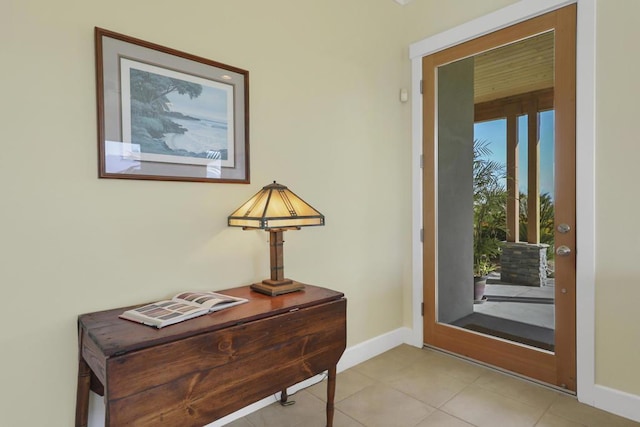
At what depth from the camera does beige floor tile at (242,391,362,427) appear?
74.2 inches

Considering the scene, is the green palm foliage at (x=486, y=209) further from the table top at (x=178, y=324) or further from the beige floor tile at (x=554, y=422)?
the table top at (x=178, y=324)

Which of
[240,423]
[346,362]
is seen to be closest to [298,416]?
[240,423]

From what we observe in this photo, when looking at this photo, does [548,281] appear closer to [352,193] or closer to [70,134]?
[352,193]

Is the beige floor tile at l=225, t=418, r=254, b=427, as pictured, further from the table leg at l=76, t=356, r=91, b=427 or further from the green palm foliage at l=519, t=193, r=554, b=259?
the green palm foliage at l=519, t=193, r=554, b=259

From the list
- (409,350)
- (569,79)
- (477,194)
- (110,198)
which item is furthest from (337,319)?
(569,79)

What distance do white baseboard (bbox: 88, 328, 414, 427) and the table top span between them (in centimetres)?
41

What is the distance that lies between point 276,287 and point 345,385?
3.16 ft

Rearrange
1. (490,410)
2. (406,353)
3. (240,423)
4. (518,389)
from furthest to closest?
(406,353)
(518,389)
(490,410)
(240,423)

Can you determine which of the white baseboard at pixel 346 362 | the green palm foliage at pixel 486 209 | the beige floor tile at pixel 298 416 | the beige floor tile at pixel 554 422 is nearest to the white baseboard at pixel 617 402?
the beige floor tile at pixel 554 422

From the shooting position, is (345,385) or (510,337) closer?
(345,385)

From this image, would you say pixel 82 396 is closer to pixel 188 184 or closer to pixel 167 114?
pixel 188 184

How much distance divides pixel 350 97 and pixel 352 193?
2.23 ft

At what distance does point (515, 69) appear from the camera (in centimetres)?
241

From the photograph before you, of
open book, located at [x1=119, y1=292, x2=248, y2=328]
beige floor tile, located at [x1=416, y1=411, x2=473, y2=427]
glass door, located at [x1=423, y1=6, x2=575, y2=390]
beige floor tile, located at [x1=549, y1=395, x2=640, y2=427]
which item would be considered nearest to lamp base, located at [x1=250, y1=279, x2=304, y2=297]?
open book, located at [x1=119, y1=292, x2=248, y2=328]
